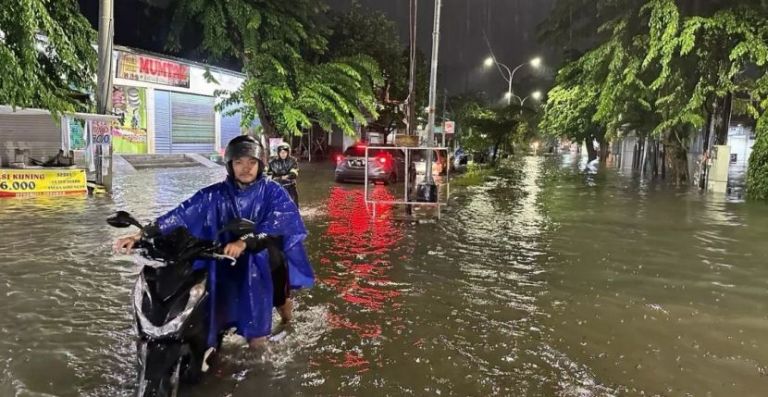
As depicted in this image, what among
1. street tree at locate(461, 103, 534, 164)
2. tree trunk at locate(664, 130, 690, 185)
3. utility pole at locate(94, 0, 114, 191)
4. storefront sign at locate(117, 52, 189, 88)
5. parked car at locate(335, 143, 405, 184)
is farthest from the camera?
street tree at locate(461, 103, 534, 164)

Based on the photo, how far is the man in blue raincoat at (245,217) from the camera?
3.97 meters

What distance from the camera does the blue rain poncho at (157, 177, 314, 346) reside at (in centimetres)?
399

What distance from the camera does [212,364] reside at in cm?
433

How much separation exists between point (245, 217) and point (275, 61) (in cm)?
1545

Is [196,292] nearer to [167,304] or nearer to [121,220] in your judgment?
[167,304]

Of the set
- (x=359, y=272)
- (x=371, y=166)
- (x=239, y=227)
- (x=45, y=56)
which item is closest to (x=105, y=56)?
(x=45, y=56)

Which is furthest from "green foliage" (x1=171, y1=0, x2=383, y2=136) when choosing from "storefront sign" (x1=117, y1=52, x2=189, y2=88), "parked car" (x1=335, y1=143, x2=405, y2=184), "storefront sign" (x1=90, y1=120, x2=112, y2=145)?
"storefront sign" (x1=90, y1=120, x2=112, y2=145)

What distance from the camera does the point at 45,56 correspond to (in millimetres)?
12641

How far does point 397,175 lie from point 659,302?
1465cm

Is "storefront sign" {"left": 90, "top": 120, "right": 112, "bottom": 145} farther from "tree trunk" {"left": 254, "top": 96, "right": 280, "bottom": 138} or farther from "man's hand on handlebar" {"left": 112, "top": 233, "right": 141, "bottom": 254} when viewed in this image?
"man's hand on handlebar" {"left": 112, "top": 233, "right": 141, "bottom": 254}

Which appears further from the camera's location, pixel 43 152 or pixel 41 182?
pixel 43 152

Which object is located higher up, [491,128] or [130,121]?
[491,128]

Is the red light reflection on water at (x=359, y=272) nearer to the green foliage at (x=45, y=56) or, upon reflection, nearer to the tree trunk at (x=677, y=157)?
the green foliage at (x=45, y=56)

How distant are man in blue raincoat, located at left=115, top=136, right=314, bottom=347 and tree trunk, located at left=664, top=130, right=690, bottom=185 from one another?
69.7ft
